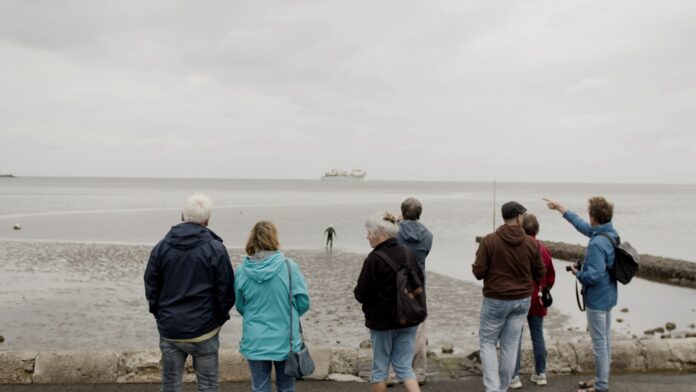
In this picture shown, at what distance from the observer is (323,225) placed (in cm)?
4497

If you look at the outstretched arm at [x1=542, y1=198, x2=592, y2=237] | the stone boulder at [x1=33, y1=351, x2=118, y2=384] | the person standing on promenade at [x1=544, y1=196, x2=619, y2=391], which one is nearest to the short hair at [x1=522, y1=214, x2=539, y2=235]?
the outstretched arm at [x1=542, y1=198, x2=592, y2=237]

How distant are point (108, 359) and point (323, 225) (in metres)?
39.2

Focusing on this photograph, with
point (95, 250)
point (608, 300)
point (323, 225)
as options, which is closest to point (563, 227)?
point (323, 225)

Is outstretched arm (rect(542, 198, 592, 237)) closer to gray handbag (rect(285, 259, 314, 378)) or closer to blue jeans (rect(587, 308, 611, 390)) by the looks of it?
blue jeans (rect(587, 308, 611, 390))

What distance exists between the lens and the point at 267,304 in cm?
430

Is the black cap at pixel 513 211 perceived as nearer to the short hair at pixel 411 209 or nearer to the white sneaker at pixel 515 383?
the short hair at pixel 411 209

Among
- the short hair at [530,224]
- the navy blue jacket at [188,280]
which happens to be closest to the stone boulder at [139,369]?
the navy blue jacket at [188,280]

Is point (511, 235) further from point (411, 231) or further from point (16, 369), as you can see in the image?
point (16, 369)

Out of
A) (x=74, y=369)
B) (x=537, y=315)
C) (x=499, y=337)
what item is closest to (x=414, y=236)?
(x=499, y=337)

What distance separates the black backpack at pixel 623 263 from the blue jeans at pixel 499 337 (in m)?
0.99

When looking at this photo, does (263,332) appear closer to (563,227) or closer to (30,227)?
(30,227)

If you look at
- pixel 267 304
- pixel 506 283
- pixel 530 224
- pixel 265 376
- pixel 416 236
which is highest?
pixel 530 224

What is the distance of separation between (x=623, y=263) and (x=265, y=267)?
3.46 metres

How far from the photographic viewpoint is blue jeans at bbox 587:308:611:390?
5355 mm
